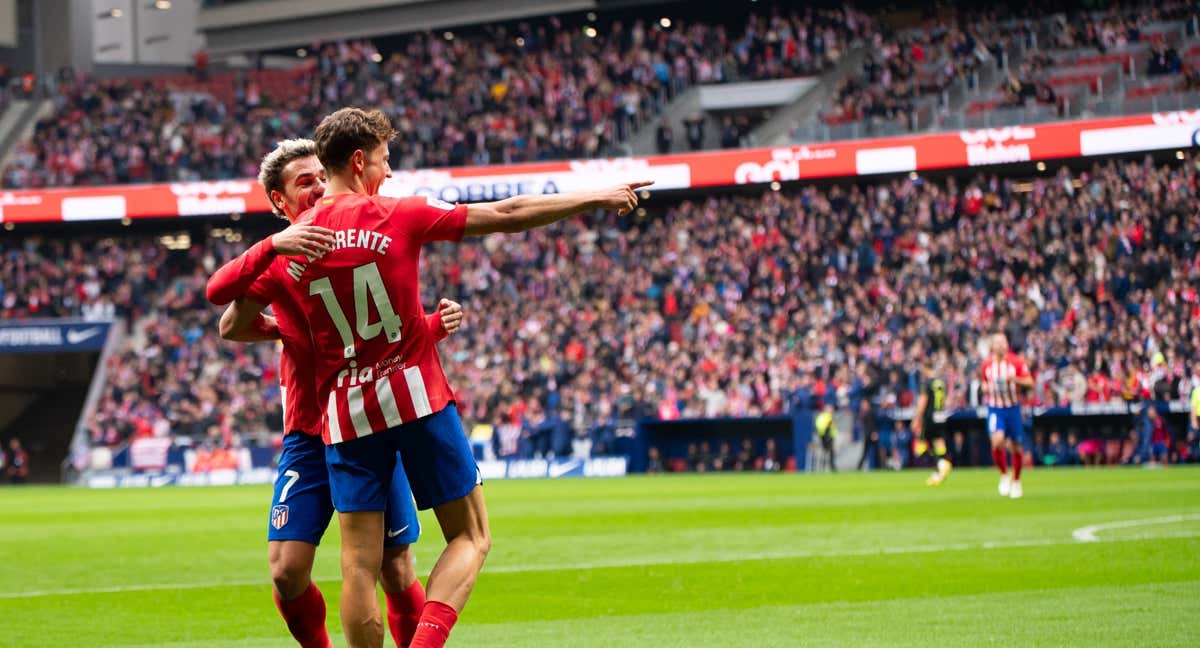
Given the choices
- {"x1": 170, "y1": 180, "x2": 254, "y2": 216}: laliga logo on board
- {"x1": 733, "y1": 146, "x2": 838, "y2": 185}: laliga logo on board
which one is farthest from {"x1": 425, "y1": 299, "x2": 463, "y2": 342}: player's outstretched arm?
{"x1": 170, "y1": 180, "x2": 254, "y2": 216}: laliga logo on board

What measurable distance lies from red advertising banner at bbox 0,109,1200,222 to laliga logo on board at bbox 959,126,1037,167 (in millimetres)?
25

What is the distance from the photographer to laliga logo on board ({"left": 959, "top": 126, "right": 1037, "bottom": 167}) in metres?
37.8

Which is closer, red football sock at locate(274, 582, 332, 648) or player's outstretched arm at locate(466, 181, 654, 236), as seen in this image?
player's outstretched arm at locate(466, 181, 654, 236)

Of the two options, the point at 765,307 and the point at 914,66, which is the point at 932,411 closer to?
the point at 765,307

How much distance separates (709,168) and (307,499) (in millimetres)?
35771

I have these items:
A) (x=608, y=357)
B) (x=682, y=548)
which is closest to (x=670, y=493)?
(x=682, y=548)

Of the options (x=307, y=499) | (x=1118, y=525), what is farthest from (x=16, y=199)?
(x=307, y=499)

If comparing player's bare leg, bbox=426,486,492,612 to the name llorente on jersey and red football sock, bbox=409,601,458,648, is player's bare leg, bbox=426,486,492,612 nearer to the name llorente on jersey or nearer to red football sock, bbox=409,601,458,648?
red football sock, bbox=409,601,458,648

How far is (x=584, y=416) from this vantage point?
A: 38.2 metres

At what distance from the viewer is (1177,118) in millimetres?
36000

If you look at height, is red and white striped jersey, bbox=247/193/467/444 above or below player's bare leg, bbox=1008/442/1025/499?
above

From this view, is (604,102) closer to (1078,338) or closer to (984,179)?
(984,179)

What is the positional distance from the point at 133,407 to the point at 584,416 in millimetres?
14017

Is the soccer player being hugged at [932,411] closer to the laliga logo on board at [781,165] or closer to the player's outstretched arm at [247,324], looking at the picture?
the laliga logo on board at [781,165]
